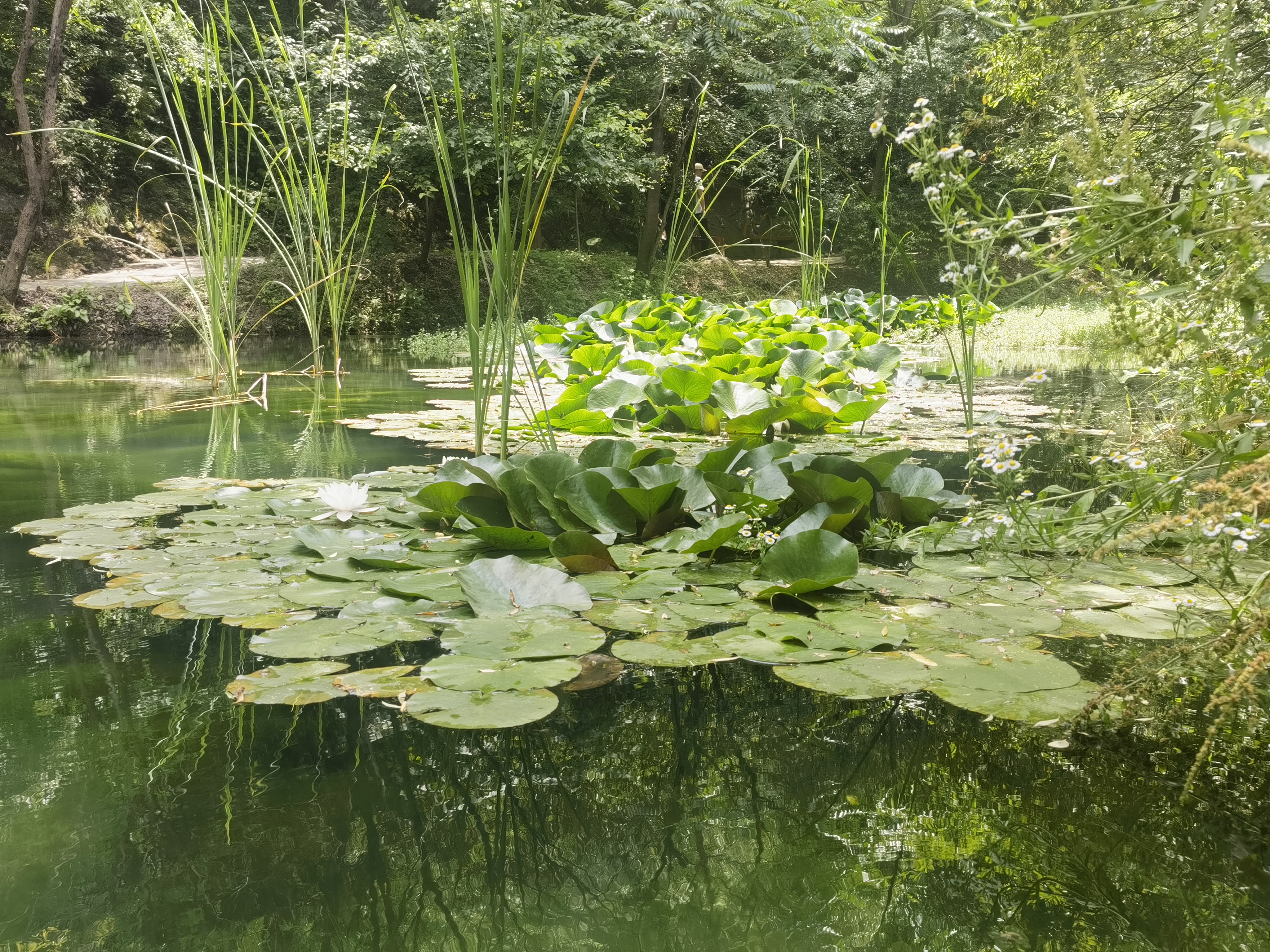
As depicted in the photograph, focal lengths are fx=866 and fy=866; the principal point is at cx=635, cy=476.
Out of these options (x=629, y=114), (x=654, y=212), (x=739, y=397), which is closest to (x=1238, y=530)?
(x=739, y=397)

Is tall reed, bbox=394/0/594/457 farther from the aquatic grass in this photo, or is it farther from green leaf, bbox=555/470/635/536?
the aquatic grass

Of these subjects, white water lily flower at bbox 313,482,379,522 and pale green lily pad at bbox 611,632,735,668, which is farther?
white water lily flower at bbox 313,482,379,522

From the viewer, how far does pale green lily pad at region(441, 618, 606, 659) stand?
101 cm

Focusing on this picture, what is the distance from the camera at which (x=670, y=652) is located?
1034 mm

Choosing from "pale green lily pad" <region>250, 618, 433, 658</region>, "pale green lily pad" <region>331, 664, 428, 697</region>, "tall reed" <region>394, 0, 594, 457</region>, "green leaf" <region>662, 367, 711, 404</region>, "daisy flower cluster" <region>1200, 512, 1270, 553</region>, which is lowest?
"pale green lily pad" <region>331, 664, 428, 697</region>

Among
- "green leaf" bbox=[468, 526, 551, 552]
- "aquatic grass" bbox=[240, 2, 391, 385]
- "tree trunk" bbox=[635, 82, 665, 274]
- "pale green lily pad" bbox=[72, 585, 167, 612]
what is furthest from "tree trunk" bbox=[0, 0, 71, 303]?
"green leaf" bbox=[468, 526, 551, 552]

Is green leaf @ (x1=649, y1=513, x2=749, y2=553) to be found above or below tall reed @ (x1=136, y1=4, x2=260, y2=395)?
below

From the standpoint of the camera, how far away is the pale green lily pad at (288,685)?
900 millimetres

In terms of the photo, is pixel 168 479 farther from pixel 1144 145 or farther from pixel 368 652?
pixel 1144 145

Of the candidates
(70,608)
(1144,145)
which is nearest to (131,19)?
(1144,145)

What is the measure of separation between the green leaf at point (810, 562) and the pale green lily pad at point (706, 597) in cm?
6

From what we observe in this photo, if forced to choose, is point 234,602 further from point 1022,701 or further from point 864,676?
point 1022,701

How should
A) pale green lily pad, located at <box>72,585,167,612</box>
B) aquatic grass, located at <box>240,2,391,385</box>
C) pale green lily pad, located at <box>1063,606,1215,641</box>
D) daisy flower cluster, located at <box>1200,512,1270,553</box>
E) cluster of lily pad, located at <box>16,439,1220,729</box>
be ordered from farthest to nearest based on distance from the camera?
aquatic grass, located at <box>240,2,391,385</box> → pale green lily pad, located at <box>72,585,167,612</box> → pale green lily pad, located at <box>1063,606,1215,641</box> → cluster of lily pad, located at <box>16,439,1220,729</box> → daisy flower cluster, located at <box>1200,512,1270,553</box>

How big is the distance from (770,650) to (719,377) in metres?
1.82
